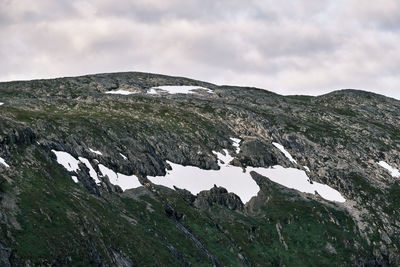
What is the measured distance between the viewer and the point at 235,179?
269 ft

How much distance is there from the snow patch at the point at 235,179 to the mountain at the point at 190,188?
0.99ft

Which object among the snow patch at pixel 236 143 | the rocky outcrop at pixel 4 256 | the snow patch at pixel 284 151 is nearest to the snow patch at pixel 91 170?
the rocky outcrop at pixel 4 256

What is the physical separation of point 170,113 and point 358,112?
8287 cm

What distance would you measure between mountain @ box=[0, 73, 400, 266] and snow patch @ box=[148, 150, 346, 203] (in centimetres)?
30

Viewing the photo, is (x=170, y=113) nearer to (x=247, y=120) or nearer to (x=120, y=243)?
(x=247, y=120)

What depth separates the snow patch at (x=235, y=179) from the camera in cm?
7731

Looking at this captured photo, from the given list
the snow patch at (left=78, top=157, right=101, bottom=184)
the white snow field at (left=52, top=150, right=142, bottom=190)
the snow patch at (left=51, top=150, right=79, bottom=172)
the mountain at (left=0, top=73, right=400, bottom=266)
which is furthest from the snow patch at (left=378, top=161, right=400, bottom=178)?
the snow patch at (left=51, top=150, right=79, bottom=172)

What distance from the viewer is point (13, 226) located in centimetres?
4250

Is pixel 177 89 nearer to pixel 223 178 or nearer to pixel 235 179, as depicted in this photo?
pixel 235 179

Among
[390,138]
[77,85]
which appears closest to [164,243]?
[390,138]

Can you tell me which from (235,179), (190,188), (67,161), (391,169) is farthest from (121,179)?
(391,169)

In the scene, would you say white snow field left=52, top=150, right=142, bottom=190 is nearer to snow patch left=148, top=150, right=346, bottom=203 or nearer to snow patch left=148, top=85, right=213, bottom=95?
snow patch left=148, top=150, right=346, bottom=203

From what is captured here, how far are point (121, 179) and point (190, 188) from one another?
42.0 feet

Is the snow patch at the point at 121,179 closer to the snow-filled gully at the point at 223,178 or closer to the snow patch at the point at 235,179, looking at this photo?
the snow-filled gully at the point at 223,178
